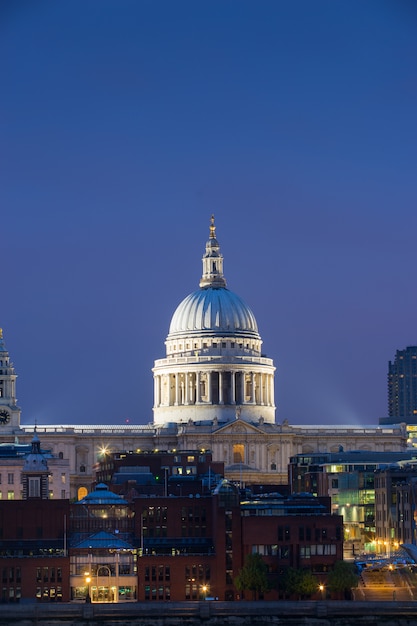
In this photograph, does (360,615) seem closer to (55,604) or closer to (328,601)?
(328,601)

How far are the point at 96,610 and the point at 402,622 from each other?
72.8 feet

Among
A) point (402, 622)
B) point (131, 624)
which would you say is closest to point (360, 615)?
point (402, 622)

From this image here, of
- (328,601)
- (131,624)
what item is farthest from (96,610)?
(328,601)

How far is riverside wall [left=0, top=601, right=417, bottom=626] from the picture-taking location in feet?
624

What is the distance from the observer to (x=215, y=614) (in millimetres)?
191500

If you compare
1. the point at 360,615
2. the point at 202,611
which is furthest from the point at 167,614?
the point at 360,615

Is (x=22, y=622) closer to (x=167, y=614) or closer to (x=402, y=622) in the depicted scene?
(x=167, y=614)

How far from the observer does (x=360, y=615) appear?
191125 mm

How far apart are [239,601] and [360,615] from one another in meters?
11.5

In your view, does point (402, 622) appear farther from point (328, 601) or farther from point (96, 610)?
point (96, 610)

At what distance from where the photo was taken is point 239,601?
19862 cm

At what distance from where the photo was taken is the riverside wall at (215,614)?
19025cm

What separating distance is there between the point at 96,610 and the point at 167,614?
5194mm

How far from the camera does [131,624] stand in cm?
19012
